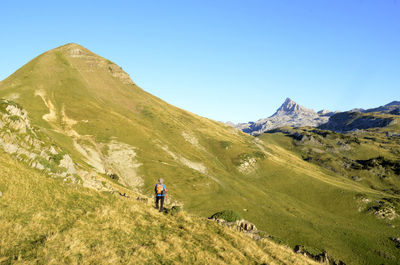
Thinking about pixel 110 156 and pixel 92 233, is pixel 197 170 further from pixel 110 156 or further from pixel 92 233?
pixel 92 233

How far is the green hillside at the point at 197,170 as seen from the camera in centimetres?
8931

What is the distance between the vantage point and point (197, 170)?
135m

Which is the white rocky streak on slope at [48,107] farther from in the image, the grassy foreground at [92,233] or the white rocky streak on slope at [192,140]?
the grassy foreground at [92,233]

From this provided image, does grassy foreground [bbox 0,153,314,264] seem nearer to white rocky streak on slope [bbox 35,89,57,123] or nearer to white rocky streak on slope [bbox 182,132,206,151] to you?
white rocky streak on slope [bbox 35,89,57,123]

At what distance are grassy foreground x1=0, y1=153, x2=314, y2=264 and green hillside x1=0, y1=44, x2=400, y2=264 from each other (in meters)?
44.3

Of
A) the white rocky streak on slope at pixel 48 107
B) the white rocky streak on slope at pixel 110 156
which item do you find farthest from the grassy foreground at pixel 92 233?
the white rocky streak on slope at pixel 48 107

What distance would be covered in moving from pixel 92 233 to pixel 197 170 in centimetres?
12007

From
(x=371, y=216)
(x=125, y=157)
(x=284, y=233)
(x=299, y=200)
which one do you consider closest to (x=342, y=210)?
(x=371, y=216)

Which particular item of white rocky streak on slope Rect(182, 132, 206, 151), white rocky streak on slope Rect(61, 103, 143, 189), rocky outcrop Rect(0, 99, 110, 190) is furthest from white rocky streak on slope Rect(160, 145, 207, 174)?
rocky outcrop Rect(0, 99, 110, 190)

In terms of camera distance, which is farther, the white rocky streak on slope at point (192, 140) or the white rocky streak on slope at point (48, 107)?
the white rocky streak on slope at point (192, 140)

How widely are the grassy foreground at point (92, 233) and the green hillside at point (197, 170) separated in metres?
44.3

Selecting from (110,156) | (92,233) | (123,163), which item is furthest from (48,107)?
(92,233)

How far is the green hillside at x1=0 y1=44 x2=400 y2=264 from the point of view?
293ft

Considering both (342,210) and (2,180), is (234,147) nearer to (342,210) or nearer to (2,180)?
(342,210)
